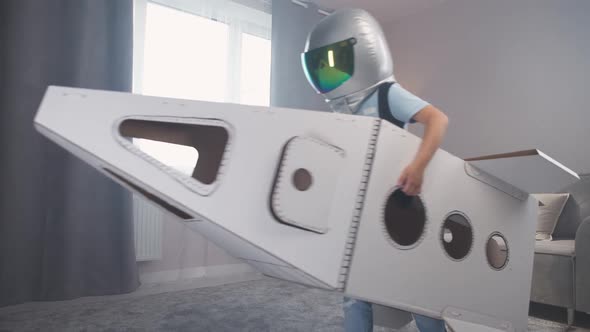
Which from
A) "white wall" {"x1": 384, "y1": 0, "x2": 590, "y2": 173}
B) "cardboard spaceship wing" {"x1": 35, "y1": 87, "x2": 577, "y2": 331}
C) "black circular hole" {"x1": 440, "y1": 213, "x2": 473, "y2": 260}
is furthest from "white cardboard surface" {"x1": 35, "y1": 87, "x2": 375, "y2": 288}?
"white wall" {"x1": 384, "y1": 0, "x2": 590, "y2": 173}

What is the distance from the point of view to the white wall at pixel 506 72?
257cm

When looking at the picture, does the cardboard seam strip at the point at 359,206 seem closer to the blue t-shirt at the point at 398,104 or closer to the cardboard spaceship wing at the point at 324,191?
the cardboard spaceship wing at the point at 324,191

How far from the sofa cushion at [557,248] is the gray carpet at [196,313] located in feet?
1.08

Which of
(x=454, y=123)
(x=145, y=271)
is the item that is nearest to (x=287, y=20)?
(x=454, y=123)

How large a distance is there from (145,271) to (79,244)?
0.53 meters

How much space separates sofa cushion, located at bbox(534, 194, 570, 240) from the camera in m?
2.21

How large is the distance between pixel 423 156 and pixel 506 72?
8.55 feet

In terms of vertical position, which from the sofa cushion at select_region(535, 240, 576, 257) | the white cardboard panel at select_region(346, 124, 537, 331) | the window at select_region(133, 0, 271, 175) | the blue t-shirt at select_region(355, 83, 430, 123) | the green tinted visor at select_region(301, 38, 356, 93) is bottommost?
the sofa cushion at select_region(535, 240, 576, 257)

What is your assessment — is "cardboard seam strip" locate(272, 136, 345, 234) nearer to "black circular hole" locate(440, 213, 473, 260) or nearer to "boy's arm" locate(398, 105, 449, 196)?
"boy's arm" locate(398, 105, 449, 196)

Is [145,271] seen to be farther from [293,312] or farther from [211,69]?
[211,69]

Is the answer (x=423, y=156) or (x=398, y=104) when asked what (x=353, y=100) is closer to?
(x=398, y=104)

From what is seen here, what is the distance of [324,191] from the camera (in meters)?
0.70

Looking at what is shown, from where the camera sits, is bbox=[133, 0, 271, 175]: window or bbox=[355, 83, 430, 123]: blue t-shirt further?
bbox=[133, 0, 271, 175]: window

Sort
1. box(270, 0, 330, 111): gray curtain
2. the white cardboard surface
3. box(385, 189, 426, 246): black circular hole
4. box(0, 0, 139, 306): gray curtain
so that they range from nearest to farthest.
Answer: the white cardboard surface < box(385, 189, 426, 246): black circular hole < box(0, 0, 139, 306): gray curtain < box(270, 0, 330, 111): gray curtain
